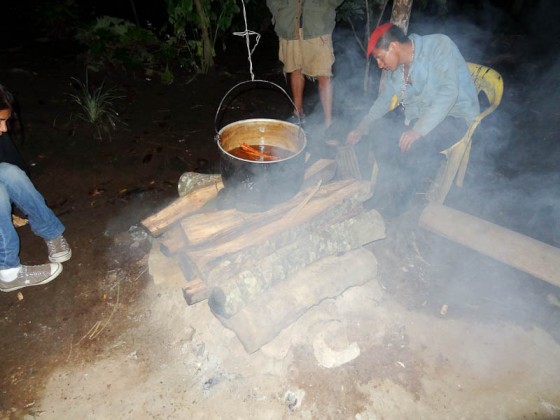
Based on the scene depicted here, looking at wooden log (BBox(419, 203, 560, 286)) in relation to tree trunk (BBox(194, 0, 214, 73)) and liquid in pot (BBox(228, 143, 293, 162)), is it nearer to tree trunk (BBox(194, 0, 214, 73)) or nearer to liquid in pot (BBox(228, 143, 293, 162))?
liquid in pot (BBox(228, 143, 293, 162))

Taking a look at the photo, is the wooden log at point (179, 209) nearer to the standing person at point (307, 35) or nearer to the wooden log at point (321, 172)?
the wooden log at point (321, 172)

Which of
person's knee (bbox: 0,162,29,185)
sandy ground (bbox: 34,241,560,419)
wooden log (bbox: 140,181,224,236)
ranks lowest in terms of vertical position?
sandy ground (bbox: 34,241,560,419)

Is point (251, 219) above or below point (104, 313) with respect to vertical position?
above

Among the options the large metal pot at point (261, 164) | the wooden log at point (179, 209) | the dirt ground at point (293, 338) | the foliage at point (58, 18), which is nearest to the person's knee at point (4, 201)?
the dirt ground at point (293, 338)

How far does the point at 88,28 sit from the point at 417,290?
827 centimetres

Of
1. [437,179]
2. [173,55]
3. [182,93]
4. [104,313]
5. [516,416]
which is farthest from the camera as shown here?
[173,55]

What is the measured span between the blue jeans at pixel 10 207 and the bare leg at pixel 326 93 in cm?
367

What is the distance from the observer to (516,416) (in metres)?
2.38

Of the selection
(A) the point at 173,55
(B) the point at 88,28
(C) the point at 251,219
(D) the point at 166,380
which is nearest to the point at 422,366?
(C) the point at 251,219

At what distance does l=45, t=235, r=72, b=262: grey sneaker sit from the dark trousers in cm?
319

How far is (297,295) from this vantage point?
2725 mm

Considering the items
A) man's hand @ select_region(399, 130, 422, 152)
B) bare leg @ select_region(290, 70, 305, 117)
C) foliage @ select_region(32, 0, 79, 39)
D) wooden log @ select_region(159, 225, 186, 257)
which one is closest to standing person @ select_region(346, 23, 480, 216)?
man's hand @ select_region(399, 130, 422, 152)

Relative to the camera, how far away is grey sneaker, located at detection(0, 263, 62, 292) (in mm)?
3135

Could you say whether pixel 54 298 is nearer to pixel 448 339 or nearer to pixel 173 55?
pixel 448 339
